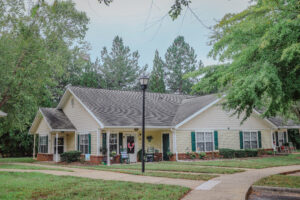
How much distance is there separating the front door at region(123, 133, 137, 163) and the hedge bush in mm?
6089

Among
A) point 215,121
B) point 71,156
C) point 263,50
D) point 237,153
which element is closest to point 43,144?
point 71,156

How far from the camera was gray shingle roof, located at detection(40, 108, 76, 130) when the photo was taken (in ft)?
67.2

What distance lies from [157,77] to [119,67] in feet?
22.6

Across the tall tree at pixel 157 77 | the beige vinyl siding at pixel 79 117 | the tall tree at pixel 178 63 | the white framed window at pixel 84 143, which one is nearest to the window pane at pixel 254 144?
the beige vinyl siding at pixel 79 117

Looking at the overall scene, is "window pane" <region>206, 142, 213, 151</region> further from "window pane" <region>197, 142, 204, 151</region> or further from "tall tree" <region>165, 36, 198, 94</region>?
"tall tree" <region>165, 36, 198, 94</region>

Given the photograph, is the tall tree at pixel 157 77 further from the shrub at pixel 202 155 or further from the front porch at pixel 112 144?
the shrub at pixel 202 155

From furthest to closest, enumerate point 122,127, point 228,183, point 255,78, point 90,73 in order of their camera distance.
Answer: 1. point 90,73
2. point 122,127
3. point 228,183
4. point 255,78

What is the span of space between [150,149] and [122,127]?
315 centimetres

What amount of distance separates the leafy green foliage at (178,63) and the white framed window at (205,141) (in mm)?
26449

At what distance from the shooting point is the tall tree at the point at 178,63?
46625 mm

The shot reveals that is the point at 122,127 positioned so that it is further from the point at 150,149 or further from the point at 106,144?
the point at 150,149

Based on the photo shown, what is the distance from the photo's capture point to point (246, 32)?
24.2 feet

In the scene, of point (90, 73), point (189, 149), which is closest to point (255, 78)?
point (189, 149)

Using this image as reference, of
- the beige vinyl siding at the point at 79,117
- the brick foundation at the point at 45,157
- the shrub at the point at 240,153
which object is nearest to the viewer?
the beige vinyl siding at the point at 79,117
